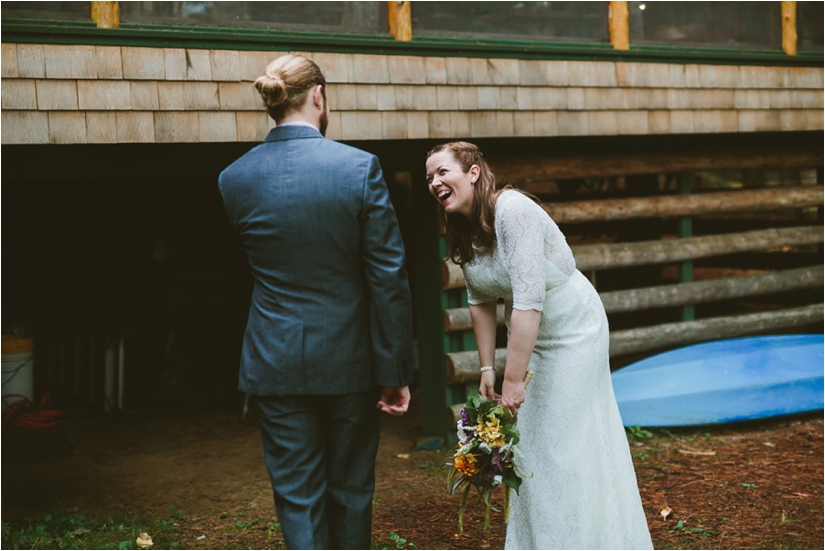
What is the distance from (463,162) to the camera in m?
3.31

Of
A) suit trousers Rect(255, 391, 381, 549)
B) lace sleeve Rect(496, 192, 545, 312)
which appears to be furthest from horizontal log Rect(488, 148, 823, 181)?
suit trousers Rect(255, 391, 381, 549)

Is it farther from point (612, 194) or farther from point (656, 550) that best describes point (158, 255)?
point (656, 550)

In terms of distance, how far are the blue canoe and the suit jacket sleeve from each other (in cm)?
377

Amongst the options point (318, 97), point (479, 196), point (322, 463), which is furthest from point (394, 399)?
point (318, 97)

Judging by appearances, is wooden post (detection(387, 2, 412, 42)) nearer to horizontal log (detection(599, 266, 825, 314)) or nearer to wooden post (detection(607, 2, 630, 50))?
wooden post (detection(607, 2, 630, 50))

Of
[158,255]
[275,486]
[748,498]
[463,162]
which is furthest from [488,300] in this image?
[158,255]

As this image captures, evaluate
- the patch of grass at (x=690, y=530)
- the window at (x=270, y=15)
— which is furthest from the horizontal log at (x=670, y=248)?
the patch of grass at (x=690, y=530)

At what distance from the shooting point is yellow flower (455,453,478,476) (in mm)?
3260

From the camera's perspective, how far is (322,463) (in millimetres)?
3016

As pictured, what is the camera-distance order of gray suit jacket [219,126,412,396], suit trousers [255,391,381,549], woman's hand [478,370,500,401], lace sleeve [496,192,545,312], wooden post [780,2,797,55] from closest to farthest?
gray suit jacket [219,126,412,396] < suit trousers [255,391,381,549] < lace sleeve [496,192,545,312] < woman's hand [478,370,500,401] < wooden post [780,2,797,55]

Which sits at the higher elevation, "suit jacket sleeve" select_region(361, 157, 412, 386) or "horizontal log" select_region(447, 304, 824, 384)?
"suit jacket sleeve" select_region(361, 157, 412, 386)

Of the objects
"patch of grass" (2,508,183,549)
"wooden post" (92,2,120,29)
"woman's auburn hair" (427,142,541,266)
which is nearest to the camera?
"woman's auburn hair" (427,142,541,266)

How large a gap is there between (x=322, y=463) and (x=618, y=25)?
484 cm

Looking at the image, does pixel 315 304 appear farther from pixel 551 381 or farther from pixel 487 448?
pixel 551 381
